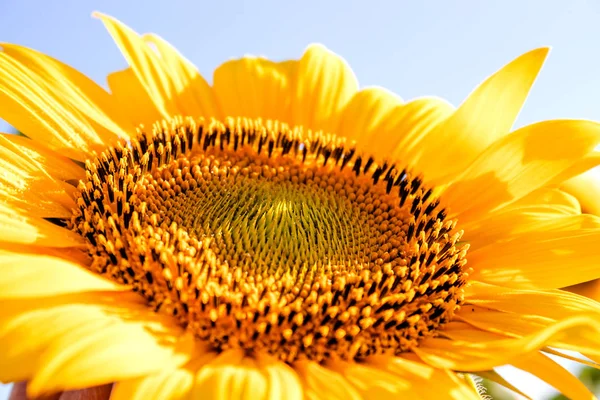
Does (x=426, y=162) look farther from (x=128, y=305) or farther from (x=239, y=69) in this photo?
(x=128, y=305)

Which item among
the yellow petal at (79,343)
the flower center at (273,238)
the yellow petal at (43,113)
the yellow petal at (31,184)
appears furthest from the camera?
the yellow petal at (43,113)

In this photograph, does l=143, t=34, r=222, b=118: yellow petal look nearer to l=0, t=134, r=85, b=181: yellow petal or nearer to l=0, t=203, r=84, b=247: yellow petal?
l=0, t=134, r=85, b=181: yellow petal

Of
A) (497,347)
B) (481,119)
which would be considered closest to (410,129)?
(481,119)

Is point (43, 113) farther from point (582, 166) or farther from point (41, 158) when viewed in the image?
point (582, 166)

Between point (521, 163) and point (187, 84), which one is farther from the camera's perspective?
point (187, 84)

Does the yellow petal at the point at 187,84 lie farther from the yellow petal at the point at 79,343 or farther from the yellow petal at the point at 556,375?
the yellow petal at the point at 556,375

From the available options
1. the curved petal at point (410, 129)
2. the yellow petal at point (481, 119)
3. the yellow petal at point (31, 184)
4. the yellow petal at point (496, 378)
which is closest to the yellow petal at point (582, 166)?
the yellow petal at point (481, 119)
